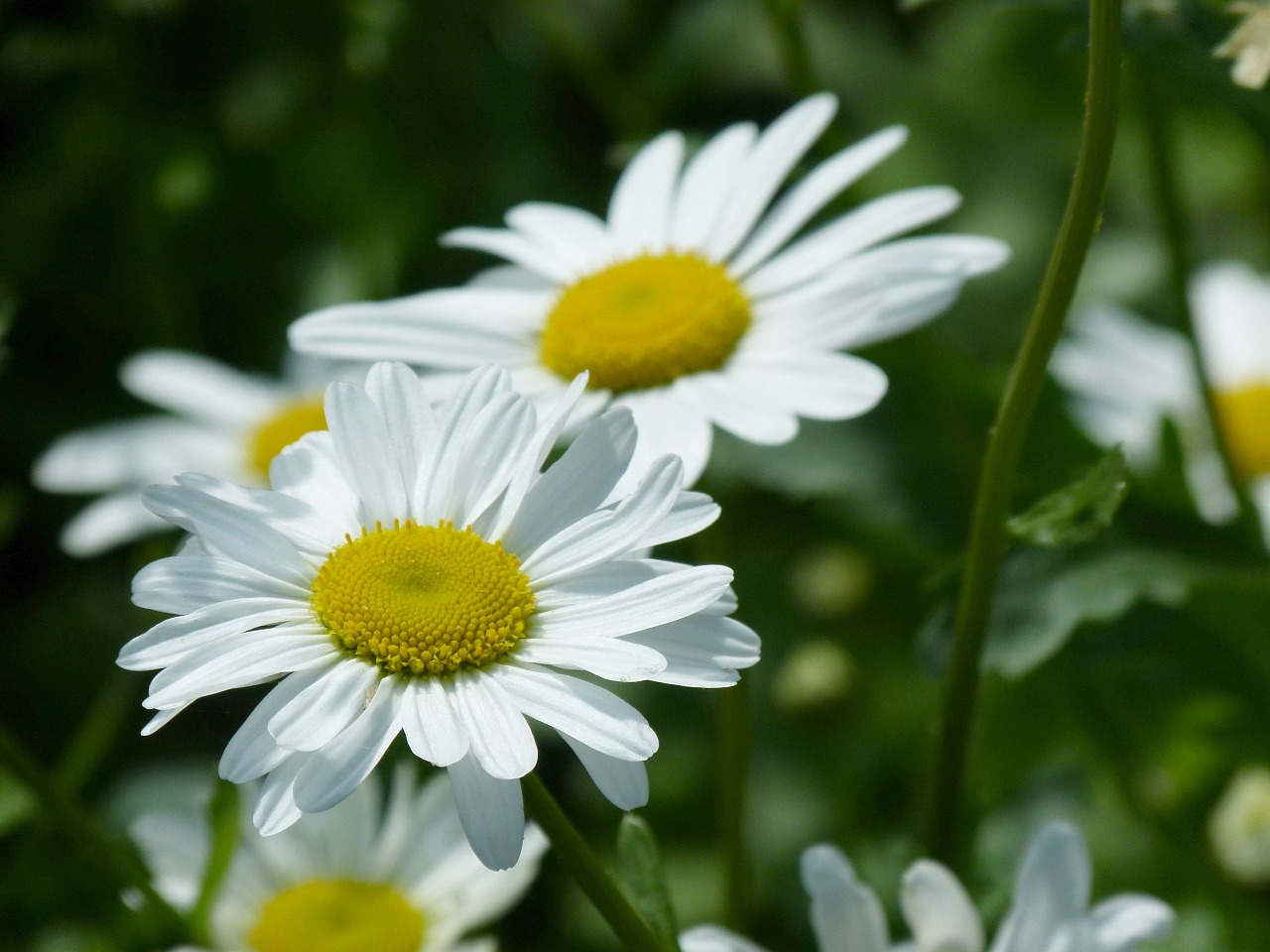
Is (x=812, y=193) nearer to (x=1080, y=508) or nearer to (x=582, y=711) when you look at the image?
(x=1080, y=508)

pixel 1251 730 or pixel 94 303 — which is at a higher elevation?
pixel 94 303

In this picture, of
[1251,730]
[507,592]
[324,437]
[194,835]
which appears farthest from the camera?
[1251,730]

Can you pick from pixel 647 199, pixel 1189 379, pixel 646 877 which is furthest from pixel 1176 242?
pixel 646 877

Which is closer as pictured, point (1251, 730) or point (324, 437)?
point (324, 437)

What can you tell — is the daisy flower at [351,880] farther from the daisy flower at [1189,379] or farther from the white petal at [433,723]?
the daisy flower at [1189,379]

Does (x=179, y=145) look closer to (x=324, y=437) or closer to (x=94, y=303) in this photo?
(x=94, y=303)

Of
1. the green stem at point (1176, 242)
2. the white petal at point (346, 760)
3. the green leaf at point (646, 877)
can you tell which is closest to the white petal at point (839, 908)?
Result: the green leaf at point (646, 877)

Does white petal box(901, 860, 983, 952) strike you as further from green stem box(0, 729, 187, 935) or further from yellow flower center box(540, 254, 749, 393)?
green stem box(0, 729, 187, 935)

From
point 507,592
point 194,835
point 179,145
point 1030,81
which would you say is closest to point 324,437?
point 507,592
